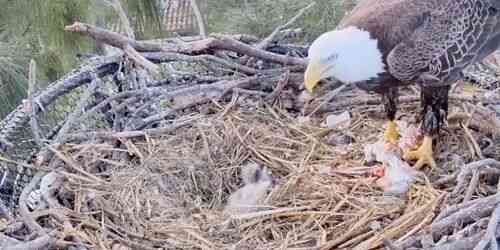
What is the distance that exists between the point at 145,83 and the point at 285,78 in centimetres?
43

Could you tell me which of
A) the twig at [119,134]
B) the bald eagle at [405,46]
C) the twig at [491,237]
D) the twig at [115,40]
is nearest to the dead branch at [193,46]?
the twig at [115,40]

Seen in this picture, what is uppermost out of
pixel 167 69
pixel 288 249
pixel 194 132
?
pixel 167 69

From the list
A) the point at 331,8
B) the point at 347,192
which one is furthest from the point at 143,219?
the point at 331,8

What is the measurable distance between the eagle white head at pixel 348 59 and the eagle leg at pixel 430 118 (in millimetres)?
197

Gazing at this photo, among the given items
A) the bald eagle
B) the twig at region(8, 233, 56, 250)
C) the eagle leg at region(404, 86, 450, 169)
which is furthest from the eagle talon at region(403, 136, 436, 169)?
the twig at region(8, 233, 56, 250)

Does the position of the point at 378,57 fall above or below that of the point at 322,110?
above

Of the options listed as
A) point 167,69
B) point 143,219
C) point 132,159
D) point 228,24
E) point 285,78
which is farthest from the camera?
point 228,24

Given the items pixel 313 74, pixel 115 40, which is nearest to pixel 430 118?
pixel 313 74

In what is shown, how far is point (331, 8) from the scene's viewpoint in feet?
11.0

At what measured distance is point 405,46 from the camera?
63.7 inches

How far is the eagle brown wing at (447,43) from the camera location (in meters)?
1.61

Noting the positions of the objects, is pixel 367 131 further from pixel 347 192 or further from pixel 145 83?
pixel 145 83

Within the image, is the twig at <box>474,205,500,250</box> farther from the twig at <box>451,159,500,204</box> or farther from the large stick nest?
the twig at <box>451,159,500,204</box>

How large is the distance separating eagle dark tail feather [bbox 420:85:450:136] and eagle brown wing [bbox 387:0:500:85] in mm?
66
